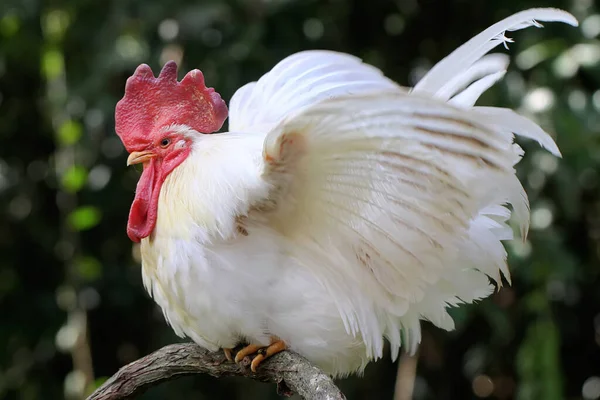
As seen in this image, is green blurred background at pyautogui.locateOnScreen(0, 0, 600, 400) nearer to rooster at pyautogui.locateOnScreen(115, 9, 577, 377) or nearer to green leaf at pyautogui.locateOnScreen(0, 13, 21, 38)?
green leaf at pyautogui.locateOnScreen(0, 13, 21, 38)

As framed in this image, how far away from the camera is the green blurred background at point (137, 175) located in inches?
91.0

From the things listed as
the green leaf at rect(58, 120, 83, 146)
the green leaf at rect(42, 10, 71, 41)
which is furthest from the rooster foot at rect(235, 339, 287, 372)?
the green leaf at rect(42, 10, 71, 41)

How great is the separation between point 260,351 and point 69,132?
4.37ft

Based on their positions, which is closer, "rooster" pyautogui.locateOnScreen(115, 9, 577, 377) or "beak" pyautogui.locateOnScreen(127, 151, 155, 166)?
"rooster" pyautogui.locateOnScreen(115, 9, 577, 377)

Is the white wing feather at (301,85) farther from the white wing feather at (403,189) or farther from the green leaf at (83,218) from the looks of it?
the green leaf at (83,218)

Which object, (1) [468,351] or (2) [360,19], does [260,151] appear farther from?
(1) [468,351]

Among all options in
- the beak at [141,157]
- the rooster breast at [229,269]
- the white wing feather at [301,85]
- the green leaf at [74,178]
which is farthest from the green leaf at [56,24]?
the rooster breast at [229,269]

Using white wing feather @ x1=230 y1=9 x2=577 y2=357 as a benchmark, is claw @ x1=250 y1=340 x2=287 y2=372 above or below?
below

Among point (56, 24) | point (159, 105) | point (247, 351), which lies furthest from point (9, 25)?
point (247, 351)

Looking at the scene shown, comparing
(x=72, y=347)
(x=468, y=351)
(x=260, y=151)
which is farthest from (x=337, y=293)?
(x=468, y=351)

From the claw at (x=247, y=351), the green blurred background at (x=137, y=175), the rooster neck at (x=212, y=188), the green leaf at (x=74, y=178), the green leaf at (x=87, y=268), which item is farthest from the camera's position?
the green leaf at (x=87, y=268)

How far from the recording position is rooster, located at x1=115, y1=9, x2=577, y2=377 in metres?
1.15

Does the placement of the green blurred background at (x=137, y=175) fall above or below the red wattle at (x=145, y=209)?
below

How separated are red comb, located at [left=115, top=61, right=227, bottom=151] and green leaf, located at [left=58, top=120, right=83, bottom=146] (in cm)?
102
